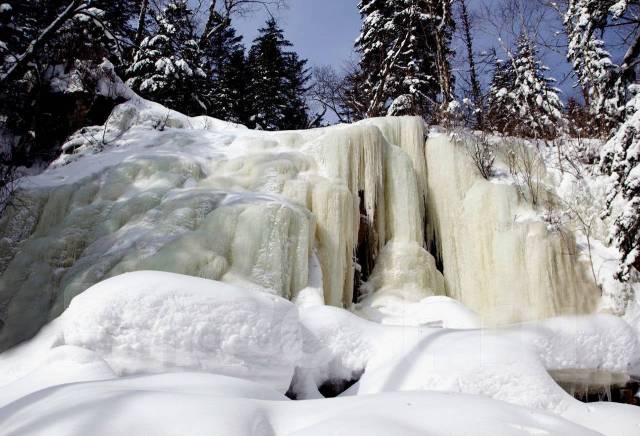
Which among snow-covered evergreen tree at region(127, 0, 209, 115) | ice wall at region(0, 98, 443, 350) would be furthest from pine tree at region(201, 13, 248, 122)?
ice wall at region(0, 98, 443, 350)

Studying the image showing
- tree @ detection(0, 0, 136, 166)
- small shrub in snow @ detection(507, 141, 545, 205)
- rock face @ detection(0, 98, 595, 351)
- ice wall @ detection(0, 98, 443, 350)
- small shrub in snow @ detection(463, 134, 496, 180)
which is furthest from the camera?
small shrub in snow @ detection(463, 134, 496, 180)

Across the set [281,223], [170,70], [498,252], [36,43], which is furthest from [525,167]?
[170,70]

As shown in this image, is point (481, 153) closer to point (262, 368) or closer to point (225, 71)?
point (262, 368)

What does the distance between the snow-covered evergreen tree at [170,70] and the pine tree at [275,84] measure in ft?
11.6

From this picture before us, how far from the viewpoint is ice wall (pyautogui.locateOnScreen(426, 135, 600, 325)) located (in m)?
6.82

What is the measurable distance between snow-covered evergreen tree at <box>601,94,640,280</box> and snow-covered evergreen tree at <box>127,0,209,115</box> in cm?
1134

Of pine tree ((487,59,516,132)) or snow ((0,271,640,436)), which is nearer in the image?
snow ((0,271,640,436))

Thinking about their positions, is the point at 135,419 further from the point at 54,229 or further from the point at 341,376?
the point at 54,229

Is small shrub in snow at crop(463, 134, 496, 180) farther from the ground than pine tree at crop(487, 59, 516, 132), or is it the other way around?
pine tree at crop(487, 59, 516, 132)

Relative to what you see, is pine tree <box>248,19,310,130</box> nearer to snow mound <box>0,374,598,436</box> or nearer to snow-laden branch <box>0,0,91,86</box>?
snow-laden branch <box>0,0,91,86</box>

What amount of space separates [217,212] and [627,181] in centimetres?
529

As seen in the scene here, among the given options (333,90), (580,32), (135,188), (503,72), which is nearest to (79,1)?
(135,188)

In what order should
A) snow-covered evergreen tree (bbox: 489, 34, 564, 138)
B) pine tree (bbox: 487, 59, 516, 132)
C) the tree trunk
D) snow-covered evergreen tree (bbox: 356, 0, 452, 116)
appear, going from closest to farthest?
1. snow-covered evergreen tree (bbox: 489, 34, 564, 138)
2. pine tree (bbox: 487, 59, 516, 132)
3. the tree trunk
4. snow-covered evergreen tree (bbox: 356, 0, 452, 116)

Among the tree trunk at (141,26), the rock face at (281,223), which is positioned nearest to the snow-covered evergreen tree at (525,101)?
the rock face at (281,223)
